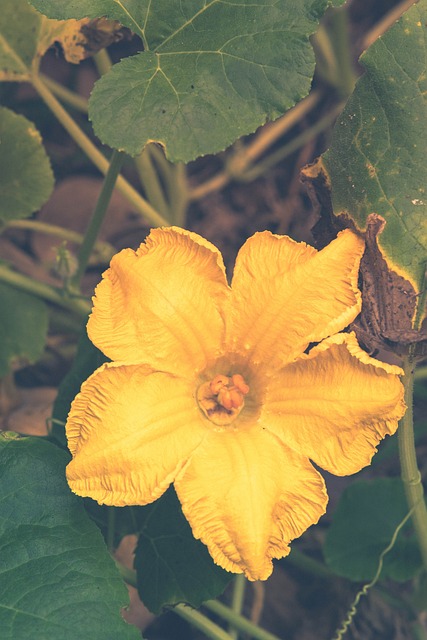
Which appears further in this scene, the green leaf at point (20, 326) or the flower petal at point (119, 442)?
the green leaf at point (20, 326)

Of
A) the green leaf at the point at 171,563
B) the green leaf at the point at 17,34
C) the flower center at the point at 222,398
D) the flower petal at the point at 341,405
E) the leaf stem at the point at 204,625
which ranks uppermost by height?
the green leaf at the point at 17,34

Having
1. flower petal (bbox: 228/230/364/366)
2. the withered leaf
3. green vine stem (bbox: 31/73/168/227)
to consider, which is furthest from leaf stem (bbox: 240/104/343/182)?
flower petal (bbox: 228/230/364/366)

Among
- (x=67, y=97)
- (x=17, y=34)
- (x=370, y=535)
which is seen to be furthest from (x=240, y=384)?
(x=67, y=97)

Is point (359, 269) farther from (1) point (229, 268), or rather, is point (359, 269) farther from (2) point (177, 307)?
(1) point (229, 268)

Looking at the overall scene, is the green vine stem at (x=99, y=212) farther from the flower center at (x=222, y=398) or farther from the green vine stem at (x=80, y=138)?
the flower center at (x=222, y=398)

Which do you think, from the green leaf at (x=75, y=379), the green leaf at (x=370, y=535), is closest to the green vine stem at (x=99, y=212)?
the green leaf at (x=75, y=379)

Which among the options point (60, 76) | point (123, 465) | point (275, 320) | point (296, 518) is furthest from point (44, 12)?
point (60, 76)
